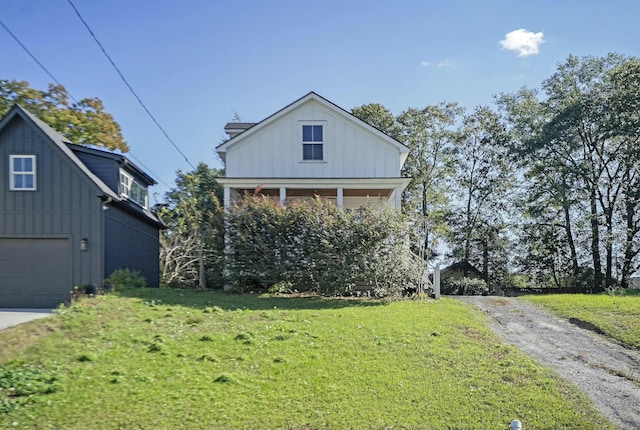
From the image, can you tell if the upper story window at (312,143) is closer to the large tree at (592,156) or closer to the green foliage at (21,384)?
the large tree at (592,156)

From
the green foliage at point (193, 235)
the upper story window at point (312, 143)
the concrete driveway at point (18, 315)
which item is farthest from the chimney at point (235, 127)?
the concrete driveway at point (18, 315)

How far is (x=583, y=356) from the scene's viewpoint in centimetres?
888

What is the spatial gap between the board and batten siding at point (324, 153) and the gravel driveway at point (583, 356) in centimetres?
738

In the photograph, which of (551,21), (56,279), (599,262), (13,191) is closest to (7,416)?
(56,279)

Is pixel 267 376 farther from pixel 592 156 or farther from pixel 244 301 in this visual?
pixel 592 156

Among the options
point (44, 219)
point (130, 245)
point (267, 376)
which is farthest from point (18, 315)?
point (267, 376)

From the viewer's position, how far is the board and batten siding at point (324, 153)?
18.9 meters

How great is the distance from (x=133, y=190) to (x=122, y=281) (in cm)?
458

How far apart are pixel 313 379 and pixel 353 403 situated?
2.89ft

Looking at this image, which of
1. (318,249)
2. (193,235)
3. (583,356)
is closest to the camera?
(583,356)

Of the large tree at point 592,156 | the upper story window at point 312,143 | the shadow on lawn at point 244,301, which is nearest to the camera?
the shadow on lawn at point 244,301

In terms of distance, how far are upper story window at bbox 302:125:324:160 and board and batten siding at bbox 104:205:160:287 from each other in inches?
271

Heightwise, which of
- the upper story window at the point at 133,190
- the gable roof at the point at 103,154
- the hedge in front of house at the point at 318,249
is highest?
the gable roof at the point at 103,154

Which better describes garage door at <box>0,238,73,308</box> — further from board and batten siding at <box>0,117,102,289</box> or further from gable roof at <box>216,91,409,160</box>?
gable roof at <box>216,91,409,160</box>
